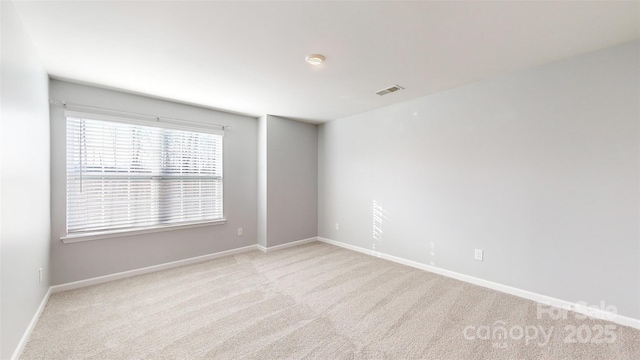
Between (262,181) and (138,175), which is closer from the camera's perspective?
(138,175)

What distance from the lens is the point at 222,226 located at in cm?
397

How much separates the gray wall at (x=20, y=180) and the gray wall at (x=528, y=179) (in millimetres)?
3697

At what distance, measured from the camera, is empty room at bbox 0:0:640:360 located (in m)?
1.75

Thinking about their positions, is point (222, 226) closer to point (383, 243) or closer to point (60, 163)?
point (60, 163)

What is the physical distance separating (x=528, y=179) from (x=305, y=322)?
8.42 feet

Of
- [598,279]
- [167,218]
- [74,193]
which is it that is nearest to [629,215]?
[598,279]

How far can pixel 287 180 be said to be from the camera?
4.44 meters

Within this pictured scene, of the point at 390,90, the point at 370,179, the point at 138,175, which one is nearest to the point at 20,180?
the point at 138,175

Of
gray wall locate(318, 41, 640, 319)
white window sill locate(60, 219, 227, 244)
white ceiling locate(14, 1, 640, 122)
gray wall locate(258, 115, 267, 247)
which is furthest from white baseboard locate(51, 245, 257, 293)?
gray wall locate(318, 41, 640, 319)

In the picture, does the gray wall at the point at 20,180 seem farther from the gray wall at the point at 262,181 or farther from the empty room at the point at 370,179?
the gray wall at the point at 262,181

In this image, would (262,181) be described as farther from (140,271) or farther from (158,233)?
(140,271)

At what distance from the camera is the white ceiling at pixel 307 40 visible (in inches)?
64.9

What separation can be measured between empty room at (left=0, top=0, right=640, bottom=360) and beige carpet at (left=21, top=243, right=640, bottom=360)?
0.02 meters

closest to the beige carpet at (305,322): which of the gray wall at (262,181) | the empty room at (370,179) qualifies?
the empty room at (370,179)
